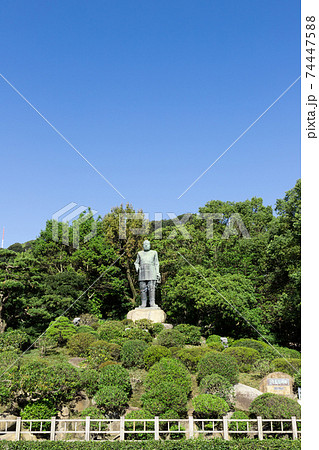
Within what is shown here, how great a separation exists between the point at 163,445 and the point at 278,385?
4650mm

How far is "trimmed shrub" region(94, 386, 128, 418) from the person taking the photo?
30.2ft

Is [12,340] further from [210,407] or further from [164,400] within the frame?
[210,407]

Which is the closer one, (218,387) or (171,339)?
(218,387)

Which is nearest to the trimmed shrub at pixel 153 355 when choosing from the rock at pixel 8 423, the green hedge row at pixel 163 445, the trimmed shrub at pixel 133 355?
the trimmed shrub at pixel 133 355

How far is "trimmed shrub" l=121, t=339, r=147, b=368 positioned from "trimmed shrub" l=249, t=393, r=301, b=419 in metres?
4.79

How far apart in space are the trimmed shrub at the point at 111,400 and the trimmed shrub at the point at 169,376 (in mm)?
821

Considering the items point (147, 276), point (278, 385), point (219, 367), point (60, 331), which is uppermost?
point (147, 276)

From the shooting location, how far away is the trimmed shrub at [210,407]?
29.1ft

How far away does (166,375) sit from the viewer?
10133 millimetres

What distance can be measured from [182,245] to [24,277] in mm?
11468

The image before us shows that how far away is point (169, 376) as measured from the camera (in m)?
10.1

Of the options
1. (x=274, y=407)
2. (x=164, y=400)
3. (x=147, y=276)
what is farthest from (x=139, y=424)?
(x=147, y=276)
